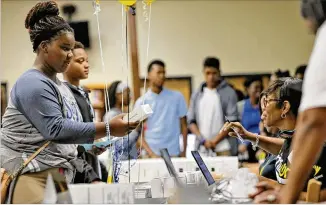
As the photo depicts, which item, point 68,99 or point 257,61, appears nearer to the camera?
point 68,99

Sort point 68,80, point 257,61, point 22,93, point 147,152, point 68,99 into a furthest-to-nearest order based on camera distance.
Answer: point 257,61
point 147,152
point 68,80
point 68,99
point 22,93

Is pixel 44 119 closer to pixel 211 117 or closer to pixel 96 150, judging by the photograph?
pixel 96 150

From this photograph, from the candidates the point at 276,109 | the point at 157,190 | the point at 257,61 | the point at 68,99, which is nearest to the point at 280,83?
the point at 276,109

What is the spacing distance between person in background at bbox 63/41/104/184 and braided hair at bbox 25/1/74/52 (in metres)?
0.26

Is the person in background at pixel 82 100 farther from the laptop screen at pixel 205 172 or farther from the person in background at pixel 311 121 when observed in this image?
the person in background at pixel 311 121

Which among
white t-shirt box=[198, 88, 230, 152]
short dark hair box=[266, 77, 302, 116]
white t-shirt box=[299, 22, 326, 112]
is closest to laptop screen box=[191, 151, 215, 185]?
short dark hair box=[266, 77, 302, 116]

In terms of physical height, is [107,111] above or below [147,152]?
above

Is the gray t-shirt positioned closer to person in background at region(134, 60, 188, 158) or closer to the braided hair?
the braided hair

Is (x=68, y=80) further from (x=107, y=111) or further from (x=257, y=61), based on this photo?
(x=257, y=61)

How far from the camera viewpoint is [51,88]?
5.06ft

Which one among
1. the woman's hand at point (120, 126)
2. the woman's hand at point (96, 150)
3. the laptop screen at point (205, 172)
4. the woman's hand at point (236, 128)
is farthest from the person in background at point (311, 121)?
the woman's hand at point (96, 150)

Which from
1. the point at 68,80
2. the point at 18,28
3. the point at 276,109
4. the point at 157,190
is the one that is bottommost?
the point at 157,190

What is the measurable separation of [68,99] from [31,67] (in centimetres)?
16

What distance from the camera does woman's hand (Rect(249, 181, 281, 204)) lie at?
1.25 metres
